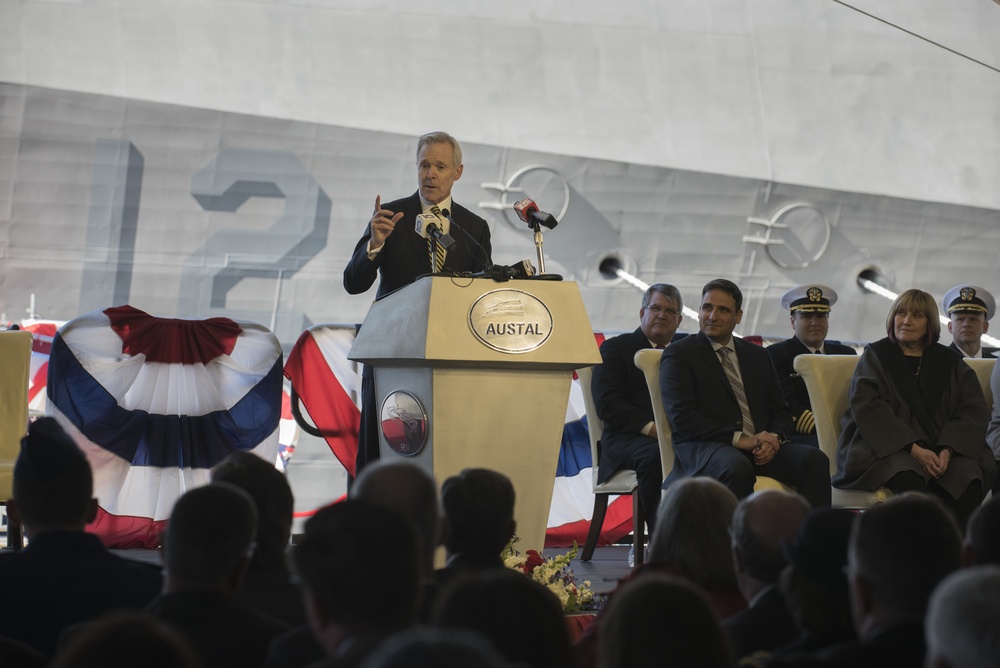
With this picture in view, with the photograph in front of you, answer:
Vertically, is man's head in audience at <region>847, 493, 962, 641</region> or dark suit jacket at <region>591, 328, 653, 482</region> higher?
dark suit jacket at <region>591, 328, 653, 482</region>

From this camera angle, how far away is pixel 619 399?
4.83 metres

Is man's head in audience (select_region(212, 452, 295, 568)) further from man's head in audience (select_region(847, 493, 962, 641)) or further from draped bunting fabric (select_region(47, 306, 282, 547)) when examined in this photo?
draped bunting fabric (select_region(47, 306, 282, 547))

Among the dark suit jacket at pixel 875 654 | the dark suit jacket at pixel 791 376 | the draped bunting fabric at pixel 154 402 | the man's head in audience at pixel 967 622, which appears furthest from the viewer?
the dark suit jacket at pixel 791 376

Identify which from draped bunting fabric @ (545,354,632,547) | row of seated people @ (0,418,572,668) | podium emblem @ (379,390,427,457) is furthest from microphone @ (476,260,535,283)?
draped bunting fabric @ (545,354,632,547)

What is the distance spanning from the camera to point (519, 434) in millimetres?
3355

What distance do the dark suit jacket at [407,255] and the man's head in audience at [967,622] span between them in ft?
8.86

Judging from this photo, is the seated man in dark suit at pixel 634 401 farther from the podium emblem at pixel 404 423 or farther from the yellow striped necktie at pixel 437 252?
the podium emblem at pixel 404 423

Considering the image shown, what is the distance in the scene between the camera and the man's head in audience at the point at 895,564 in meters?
1.56

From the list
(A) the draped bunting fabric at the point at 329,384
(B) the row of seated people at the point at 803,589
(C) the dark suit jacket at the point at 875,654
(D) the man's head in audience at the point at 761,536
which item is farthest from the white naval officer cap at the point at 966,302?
(C) the dark suit jacket at the point at 875,654

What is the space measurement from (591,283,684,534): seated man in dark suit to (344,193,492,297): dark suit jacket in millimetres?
935

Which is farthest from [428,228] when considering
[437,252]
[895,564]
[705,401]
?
[895,564]

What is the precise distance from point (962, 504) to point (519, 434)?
184cm

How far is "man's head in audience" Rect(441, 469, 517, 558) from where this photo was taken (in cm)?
214

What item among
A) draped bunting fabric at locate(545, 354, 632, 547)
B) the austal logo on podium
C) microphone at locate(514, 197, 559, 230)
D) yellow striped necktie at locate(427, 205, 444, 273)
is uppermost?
microphone at locate(514, 197, 559, 230)
